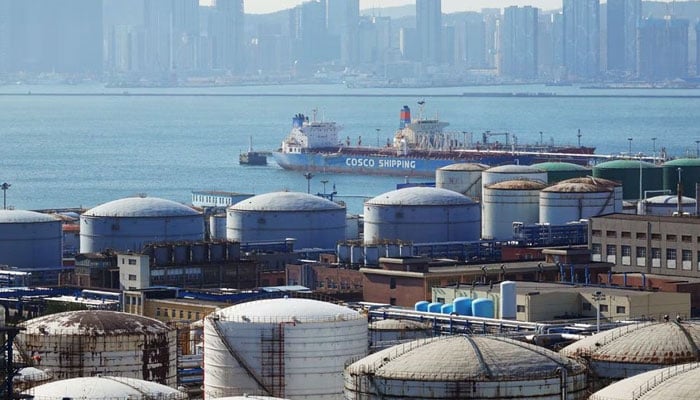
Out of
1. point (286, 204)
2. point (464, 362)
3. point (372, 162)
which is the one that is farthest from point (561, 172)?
point (372, 162)

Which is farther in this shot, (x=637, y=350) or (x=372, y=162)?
(x=372, y=162)

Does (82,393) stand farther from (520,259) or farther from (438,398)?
(520,259)

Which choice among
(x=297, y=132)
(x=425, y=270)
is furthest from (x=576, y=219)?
(x=297, y=132)

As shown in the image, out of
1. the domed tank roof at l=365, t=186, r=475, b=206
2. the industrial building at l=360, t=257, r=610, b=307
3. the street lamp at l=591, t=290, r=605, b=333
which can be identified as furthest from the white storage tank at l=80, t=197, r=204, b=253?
the street lamp at l=591, t=290, r=605, b=333

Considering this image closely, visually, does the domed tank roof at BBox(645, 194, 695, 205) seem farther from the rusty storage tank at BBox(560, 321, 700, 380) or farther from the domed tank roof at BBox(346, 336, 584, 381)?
the domed tank roof at BBox(346, 336, 584, 381)

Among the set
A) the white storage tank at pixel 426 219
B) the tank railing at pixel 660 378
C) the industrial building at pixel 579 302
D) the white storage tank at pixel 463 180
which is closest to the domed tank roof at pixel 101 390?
the tank railing at pixel 660 378

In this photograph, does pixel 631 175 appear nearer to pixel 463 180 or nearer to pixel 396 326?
pixel 463 180

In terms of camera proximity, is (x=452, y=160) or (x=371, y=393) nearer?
(x=371, y=393)
